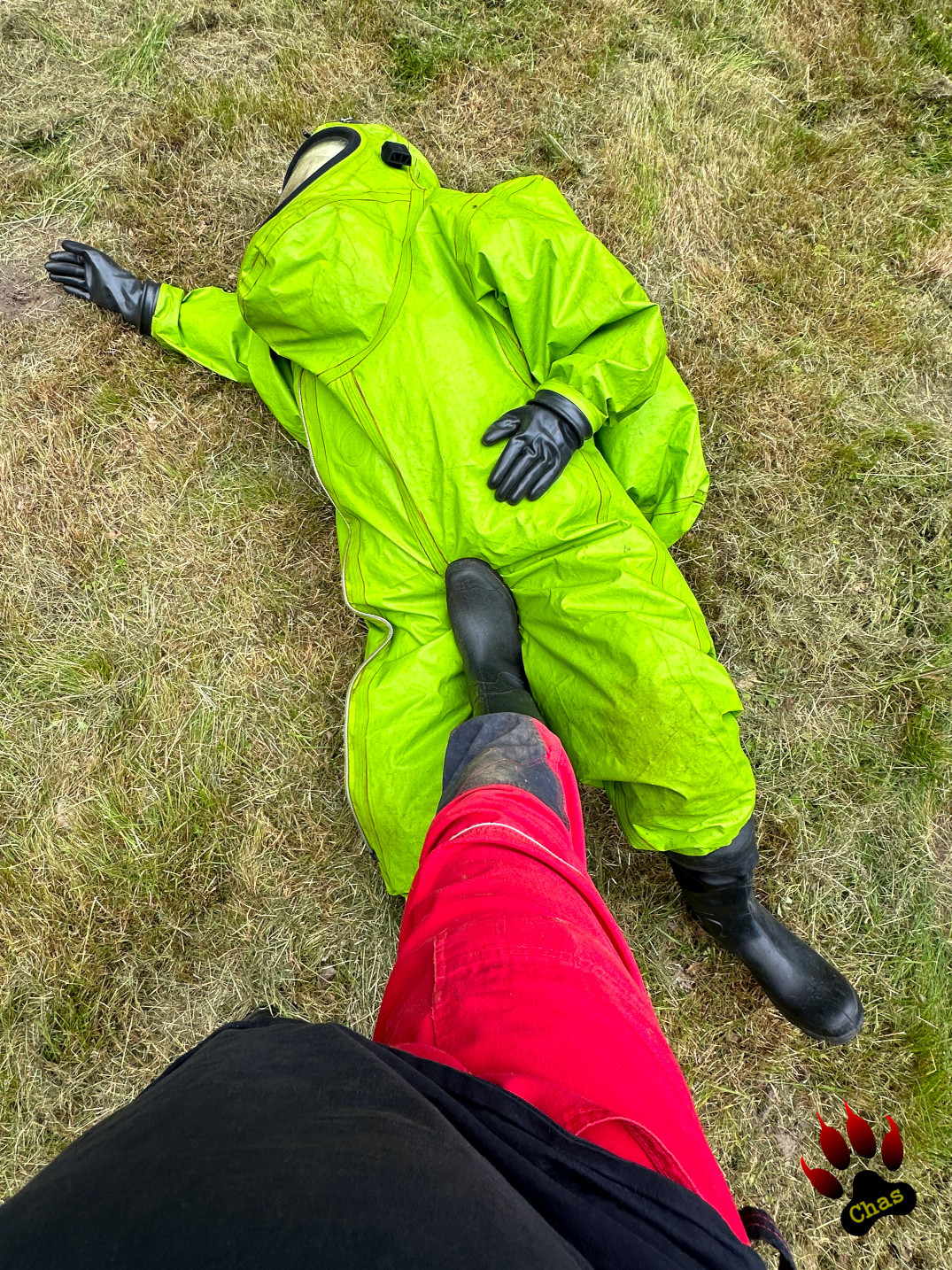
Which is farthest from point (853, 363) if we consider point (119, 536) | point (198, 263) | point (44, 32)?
point (44, 32)

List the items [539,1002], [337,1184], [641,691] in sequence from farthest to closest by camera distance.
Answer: [641,691], [539,1002], [337,1184]

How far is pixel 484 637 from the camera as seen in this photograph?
179 cm

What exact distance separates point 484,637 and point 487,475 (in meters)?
0.38

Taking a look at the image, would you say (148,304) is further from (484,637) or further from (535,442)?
(484,637)

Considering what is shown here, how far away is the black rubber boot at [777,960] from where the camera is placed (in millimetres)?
1863

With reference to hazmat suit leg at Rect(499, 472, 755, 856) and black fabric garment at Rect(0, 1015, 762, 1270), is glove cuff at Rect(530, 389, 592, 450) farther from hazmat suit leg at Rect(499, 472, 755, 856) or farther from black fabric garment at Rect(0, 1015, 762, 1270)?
black fabric garment at Rect(0, 1015, 762, 1270)

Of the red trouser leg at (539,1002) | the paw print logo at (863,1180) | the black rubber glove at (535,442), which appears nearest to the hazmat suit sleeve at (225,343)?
the black rubber glove at (535,442)

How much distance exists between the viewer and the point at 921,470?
87.4 inches

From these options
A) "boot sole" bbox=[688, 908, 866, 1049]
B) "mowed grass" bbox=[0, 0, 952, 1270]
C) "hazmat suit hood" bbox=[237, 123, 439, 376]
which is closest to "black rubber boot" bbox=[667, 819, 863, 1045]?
"boot sole" bbox=[688, 908, 866, 1049]

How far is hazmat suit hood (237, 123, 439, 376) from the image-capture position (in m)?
1.73

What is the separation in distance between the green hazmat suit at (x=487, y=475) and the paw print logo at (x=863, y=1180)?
35.6 inches

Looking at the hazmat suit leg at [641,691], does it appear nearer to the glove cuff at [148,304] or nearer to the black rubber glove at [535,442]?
the black rubber glove at [535,442]

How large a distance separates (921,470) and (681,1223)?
83.8 inches

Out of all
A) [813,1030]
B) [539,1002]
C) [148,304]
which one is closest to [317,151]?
[148,304]
